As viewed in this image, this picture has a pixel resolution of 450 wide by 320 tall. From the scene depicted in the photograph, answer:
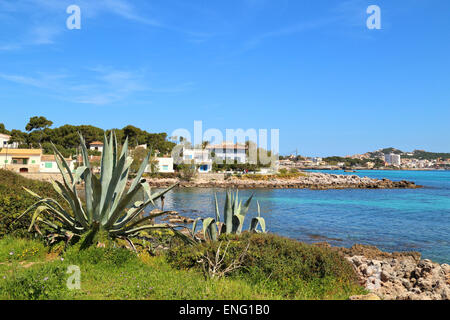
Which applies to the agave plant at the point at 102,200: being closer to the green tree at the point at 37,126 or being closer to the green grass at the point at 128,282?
the green grass at the point at 128,282

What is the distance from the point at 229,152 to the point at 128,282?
77.1 m

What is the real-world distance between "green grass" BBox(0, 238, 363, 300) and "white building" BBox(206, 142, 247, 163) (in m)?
71.7

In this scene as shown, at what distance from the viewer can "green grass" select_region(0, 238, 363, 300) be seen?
15.0ft

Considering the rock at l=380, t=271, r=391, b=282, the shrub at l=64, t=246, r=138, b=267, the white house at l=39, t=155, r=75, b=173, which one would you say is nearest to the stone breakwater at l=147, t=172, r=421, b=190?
the white house at l=39, t=155, r=75, b=173

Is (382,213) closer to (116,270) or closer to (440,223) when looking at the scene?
(440,223)

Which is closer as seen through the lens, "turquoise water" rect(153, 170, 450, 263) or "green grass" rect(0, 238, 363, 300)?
"green grass" rect(0, 238, 363, 300)

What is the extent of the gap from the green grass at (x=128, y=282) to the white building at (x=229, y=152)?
71.7 m

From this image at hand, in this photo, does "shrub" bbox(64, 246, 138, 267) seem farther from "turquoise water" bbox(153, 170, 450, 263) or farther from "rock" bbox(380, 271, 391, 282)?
"turquoise water" bbox(153, 170, 450, 263)

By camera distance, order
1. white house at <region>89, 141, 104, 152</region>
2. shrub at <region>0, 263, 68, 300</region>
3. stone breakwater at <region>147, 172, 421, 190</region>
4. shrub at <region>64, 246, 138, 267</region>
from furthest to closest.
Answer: white house at <region>89, 141, 104, 152</region>
stone breakwater at <region>147, 172, 421, 190</region>
shrub at <region>64, 246, 138, 267</region>
shrub at <region>0, 263, 68, 300</region>

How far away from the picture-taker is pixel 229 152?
82.3m
